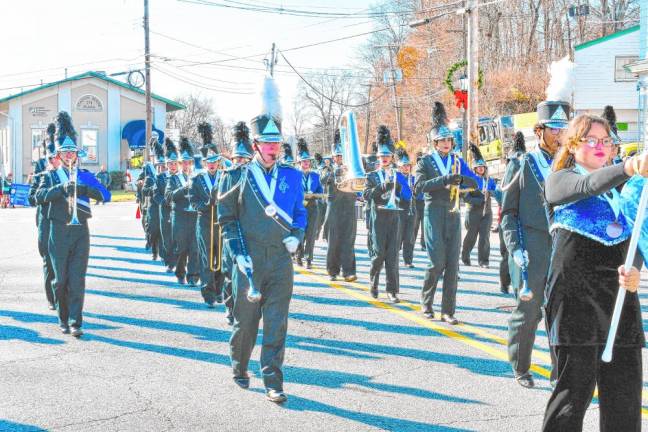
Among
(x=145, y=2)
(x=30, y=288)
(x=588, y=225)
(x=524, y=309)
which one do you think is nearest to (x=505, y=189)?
(x=524, y=309)

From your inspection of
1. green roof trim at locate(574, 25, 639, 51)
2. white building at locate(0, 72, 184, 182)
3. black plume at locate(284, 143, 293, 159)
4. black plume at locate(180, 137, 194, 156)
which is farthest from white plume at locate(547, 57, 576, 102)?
white building at locate(0, 72, 184, 182)

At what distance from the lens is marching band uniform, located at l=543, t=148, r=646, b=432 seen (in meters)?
4.20

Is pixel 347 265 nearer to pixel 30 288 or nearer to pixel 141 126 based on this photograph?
pixel 30 288

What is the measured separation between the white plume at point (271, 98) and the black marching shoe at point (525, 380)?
2780 mm

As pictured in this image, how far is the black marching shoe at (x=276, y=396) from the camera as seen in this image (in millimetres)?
6137

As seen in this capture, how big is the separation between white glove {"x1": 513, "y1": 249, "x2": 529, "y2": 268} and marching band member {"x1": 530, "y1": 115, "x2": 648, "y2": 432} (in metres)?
2.15

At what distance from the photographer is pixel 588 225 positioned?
168 inches

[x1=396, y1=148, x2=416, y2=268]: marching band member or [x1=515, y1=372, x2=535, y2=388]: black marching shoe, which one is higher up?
[x1=396, y1=148, x2=416, y2=268]: marching band member

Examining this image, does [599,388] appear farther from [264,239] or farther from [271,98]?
[271,98]

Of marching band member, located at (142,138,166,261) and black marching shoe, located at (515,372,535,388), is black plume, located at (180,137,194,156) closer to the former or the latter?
marching band member, located at (142,138,166,261)

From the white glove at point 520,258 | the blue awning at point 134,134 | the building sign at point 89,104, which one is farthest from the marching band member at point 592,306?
the building sign at point 89,104

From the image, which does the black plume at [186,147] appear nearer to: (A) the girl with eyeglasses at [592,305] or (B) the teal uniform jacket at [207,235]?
(B) the teal uniform jacket at [207,235]

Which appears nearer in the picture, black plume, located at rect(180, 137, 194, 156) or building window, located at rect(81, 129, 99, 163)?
black plume, located at rect(180, 137, 194, 156)

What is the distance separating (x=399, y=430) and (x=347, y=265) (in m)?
7.77
